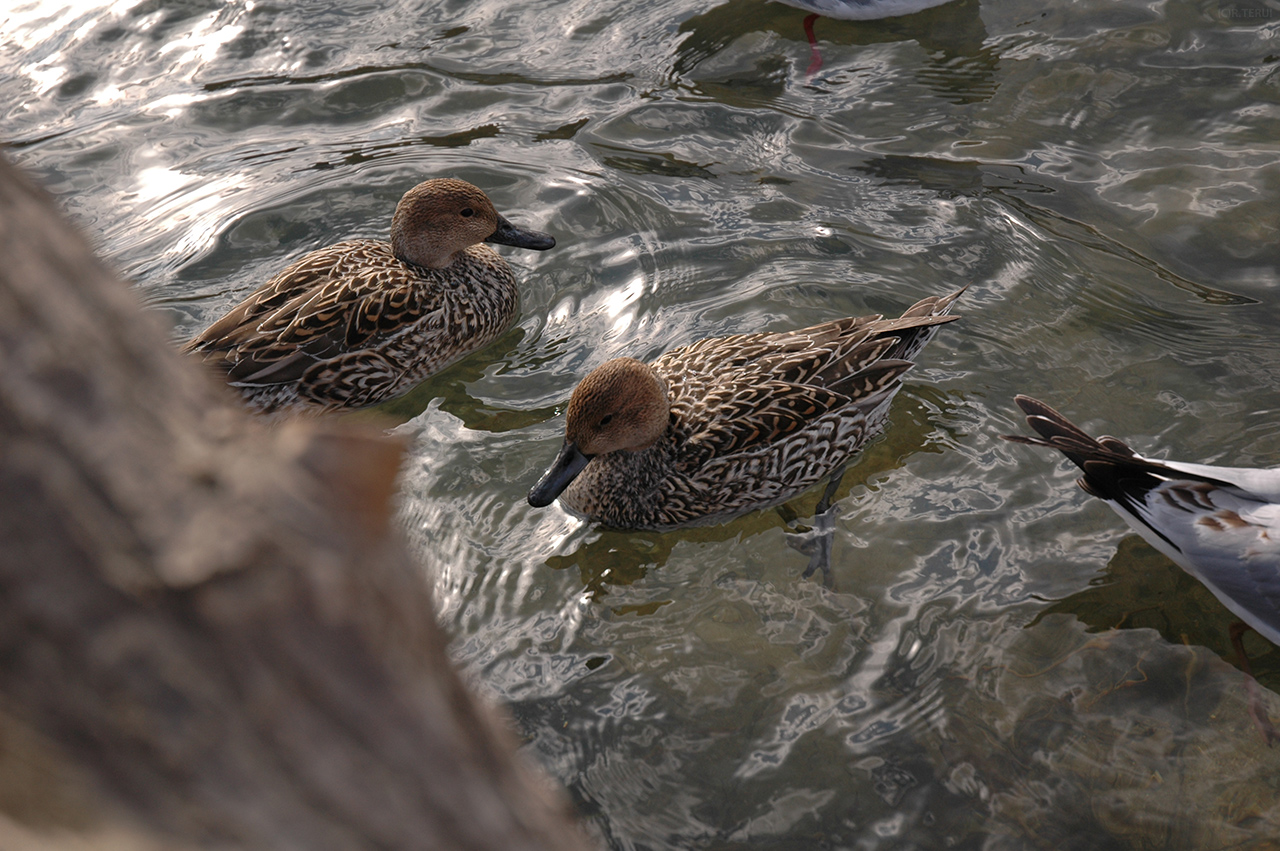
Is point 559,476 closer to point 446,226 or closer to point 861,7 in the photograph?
point 446,226

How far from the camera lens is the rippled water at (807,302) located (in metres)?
3.71

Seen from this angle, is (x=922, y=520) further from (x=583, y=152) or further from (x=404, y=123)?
(x=404, y=123)

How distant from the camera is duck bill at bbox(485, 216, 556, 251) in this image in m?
5.77

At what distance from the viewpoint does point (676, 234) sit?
608 centimetres

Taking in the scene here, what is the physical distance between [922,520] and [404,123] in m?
4.92

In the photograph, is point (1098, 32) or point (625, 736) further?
point (1098, 32)

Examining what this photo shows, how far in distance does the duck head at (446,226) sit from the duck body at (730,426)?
1.63 m

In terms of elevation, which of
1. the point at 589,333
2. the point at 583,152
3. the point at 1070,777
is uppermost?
the point at 583,152

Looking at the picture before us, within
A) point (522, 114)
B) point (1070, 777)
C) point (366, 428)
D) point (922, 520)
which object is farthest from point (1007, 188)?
point (366, 428)

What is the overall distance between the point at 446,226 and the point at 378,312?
2.40 ft

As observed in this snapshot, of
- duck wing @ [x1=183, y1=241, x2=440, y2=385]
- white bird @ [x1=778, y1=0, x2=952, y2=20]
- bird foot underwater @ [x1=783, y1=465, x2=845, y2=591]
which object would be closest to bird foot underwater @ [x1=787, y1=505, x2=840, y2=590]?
bird foot underwater @ [x1=783, y1=465, x2=845, y2=591]

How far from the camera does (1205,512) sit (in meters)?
3.97

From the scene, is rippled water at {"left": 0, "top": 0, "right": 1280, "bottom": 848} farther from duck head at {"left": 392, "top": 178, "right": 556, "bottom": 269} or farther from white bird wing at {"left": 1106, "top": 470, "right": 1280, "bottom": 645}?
duck head at {"left": 392, "top": 178, "right": 556, "bottom": 269}

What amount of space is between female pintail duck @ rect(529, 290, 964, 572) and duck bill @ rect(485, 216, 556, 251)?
1536mm
